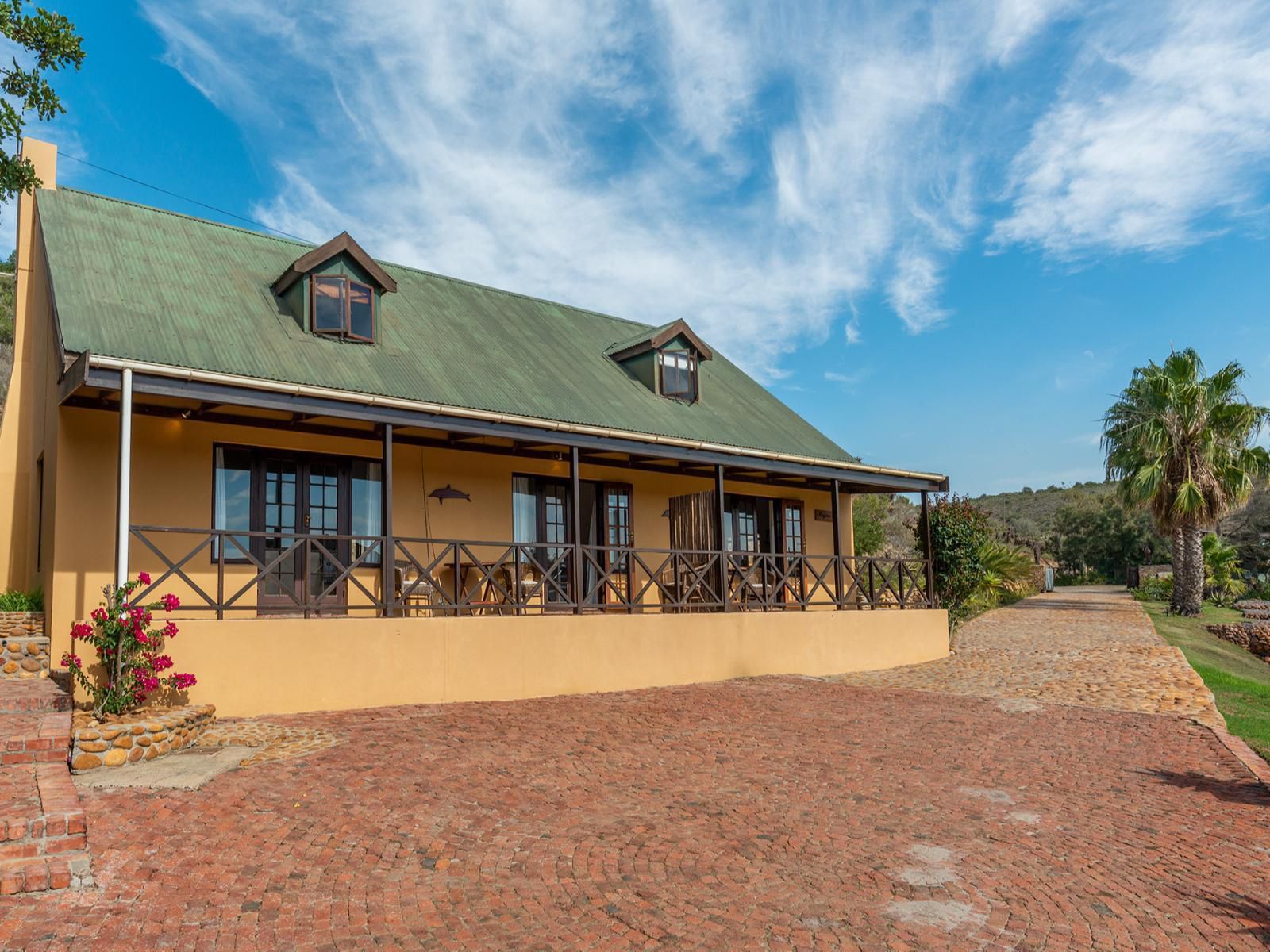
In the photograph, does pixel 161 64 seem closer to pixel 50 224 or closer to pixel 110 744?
pixel 50 224

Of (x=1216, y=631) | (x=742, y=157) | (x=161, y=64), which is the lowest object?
(x=1216, y=631)

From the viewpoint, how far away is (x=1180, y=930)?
445 cm

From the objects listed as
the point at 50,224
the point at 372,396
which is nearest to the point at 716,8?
the point at 372,396

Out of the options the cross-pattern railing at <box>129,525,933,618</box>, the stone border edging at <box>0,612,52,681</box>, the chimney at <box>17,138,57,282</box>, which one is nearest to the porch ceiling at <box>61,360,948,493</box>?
the cross-pattern railing at <box>129,525,933,618</box>

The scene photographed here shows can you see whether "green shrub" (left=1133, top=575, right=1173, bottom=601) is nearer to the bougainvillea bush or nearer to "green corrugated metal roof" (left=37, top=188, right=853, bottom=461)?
"green corrugated metal roof" (left=37, top=188, right=853, bottom=461)

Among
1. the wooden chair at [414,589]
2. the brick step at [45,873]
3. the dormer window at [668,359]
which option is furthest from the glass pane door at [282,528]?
the dormer window at [668,359]

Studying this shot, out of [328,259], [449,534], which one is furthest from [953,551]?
[328,259]

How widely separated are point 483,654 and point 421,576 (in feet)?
3.70

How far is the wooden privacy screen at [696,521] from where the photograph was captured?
1388cm

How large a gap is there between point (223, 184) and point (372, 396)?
11.0 meters

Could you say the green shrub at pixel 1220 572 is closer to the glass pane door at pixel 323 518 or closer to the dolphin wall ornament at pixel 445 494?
the dolphin wall ornament at pixel 445 494

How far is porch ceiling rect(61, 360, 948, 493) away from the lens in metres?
8.90

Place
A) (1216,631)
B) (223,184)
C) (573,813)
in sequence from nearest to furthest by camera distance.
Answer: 1. (573,813)
2. (223,184)
3. (1216,631)

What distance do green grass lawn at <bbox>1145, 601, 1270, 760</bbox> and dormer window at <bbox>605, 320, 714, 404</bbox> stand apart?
9.32 m
